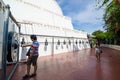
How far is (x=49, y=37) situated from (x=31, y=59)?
1092 cm

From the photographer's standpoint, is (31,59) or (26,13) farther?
(26,13)

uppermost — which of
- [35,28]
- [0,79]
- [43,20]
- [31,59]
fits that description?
[43,20]

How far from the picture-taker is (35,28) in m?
16.2

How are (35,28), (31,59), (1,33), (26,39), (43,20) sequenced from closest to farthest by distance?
(1,33), (31,59), (26,39), (35,28), (43,20)

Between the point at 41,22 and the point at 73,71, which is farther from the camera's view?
the point at 41,22

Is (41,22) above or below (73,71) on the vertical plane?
above

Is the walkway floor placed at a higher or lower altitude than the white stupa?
lower

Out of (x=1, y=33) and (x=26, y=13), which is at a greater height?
(x=26, y=13)

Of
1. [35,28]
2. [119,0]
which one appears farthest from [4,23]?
[35,28]

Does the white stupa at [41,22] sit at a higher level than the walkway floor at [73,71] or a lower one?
higher

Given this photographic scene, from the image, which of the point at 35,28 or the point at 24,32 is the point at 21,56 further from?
the point at 35,28

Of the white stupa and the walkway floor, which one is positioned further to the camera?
the white stupa

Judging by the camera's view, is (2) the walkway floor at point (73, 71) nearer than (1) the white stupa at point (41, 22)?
Yes

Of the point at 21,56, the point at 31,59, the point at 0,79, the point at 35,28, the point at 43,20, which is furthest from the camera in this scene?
the point at 43,20
